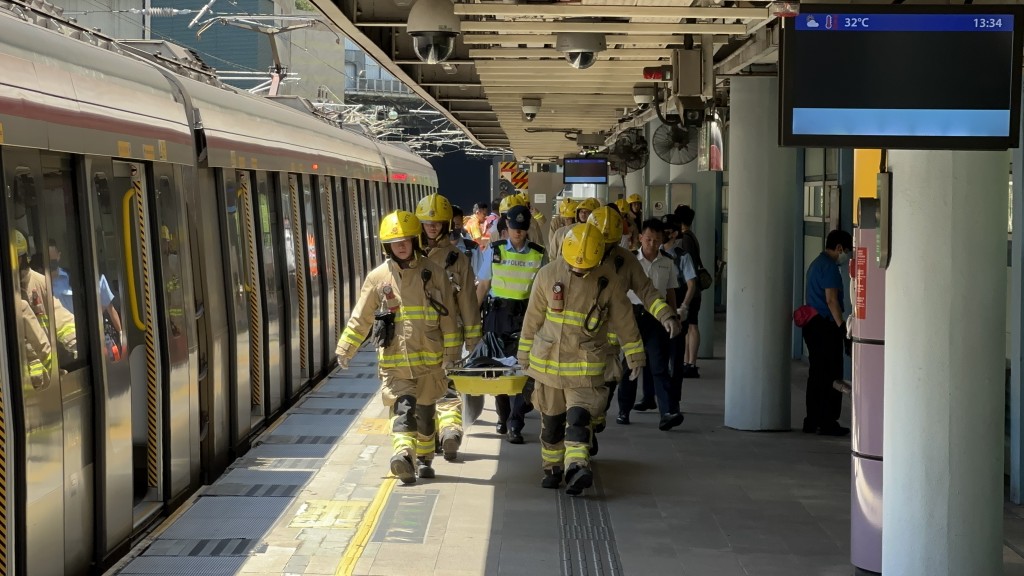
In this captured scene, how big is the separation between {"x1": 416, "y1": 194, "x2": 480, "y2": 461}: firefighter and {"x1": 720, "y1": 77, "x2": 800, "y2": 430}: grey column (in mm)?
2538

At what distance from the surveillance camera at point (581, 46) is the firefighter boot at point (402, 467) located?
9.76 feet

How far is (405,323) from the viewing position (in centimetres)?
959

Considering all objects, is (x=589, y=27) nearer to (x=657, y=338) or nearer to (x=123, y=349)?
(x=657, y=338)

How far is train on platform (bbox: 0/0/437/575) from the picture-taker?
599 centimetres

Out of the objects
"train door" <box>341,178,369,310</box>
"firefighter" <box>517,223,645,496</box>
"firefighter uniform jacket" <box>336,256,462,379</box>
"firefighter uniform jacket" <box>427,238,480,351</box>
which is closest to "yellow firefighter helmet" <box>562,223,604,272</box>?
"firefighter" <box>517,223,645,496</box>

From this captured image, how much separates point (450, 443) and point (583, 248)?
7.09ft

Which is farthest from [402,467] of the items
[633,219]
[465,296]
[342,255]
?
[342,255]

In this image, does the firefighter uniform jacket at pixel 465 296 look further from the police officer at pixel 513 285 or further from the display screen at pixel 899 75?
the display screen at pixel 899 75

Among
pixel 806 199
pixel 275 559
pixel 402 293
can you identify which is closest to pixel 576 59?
pixel 402 293

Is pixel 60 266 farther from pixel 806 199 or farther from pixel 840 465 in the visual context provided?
pixel 806 199

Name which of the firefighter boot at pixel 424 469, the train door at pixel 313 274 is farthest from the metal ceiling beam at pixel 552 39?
the train door at pixel 313 274

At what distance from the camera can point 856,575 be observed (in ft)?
23.9

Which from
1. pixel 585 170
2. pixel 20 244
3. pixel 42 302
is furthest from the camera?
pixel 585 170

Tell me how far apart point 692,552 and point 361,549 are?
1852mm
